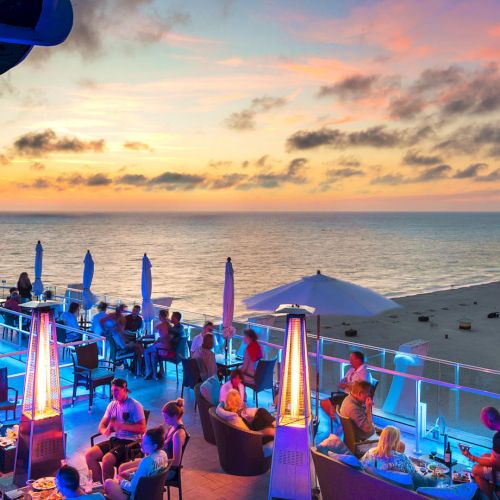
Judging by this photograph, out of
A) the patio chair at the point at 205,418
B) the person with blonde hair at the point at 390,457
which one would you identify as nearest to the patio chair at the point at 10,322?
the patio chair at the point at 205,418

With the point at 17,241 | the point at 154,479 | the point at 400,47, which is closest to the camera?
the point at 154,479

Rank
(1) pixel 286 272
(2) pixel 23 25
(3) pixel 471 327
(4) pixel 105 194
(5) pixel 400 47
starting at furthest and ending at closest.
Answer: (4) pixel 105 194
(1) pixel 286 272
(3) pixel 471 327
(5) pixel 400 47
(2) pixel 23 25

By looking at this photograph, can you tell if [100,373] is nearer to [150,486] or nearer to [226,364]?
[226,364]

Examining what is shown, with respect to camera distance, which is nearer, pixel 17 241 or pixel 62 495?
pixel 62 495

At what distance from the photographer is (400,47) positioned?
1827 centimetres

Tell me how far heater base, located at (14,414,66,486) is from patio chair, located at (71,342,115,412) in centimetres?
278

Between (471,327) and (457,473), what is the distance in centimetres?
2832

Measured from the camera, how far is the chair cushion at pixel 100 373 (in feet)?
30.8

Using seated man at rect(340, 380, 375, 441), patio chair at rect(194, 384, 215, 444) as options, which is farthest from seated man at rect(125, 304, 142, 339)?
seated man at rect(340, 380, 375, 441)

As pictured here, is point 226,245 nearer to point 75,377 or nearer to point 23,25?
point 75,377

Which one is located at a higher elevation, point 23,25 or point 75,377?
point 23,25

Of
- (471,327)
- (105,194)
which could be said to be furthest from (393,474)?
(105,194)

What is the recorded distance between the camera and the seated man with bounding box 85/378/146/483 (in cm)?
623

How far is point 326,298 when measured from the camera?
7160 mm
